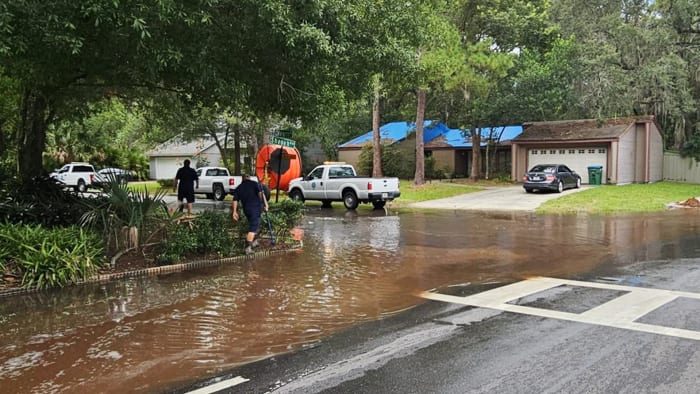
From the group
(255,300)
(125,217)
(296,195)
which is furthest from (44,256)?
(296,195)

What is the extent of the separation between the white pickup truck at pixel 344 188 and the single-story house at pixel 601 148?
13.7 metres

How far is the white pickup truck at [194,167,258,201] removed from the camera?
28234mm

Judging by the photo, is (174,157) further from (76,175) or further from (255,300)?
(255,300)

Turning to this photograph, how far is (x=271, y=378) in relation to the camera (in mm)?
4859

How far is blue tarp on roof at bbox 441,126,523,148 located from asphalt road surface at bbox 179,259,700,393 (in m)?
30.0

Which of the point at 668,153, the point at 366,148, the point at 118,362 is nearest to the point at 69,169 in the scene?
the point at 366,148

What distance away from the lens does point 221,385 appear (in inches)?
186

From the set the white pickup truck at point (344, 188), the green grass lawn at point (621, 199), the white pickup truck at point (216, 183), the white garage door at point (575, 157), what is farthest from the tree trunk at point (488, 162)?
the white pickup truck at point (216, 183)

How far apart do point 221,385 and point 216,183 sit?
24675mm

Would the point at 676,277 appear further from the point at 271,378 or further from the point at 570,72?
the point at 570,72

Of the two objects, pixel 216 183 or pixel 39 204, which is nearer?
pixel 39 204

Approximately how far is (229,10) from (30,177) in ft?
23.1

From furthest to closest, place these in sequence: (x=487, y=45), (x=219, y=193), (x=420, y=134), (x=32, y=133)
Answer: (x=420, y=134) → (x=219, y=193) → (x=487, y=45) → (x=32, y=133)

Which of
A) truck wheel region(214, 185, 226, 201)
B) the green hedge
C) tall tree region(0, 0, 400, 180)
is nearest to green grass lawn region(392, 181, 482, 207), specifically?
truck wheel region(214, 185, 226, 201)
